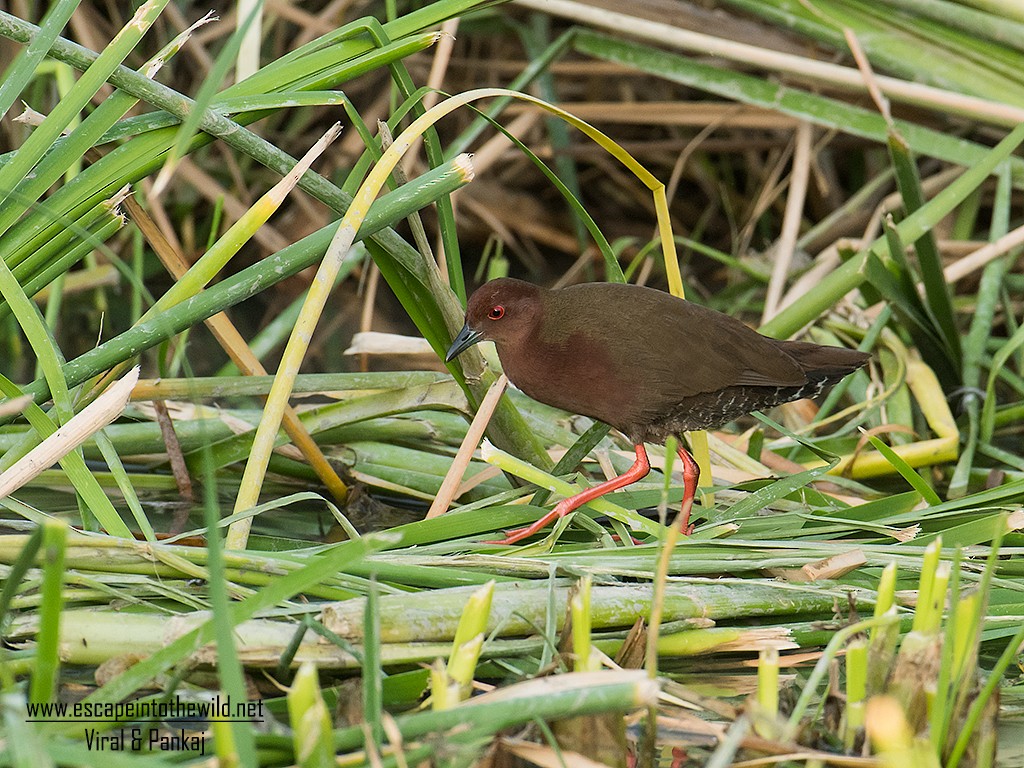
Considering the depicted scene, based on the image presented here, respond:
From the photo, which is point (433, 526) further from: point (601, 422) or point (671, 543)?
point (671, 543)

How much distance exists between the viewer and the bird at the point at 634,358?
2.75 metres

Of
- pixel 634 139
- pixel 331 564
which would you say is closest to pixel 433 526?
pixel 331 564

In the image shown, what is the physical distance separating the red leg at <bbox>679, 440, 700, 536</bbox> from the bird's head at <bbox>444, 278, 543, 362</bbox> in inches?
19.6

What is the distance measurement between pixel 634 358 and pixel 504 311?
0.34 m

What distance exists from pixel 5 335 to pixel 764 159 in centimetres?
333

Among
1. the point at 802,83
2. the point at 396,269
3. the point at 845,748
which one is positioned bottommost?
the point at 845,748

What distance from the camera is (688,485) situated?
2797 mm

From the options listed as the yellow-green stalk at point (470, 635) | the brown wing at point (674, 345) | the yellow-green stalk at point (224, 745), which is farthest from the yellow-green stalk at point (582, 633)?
the brown wing at point (674, 345)

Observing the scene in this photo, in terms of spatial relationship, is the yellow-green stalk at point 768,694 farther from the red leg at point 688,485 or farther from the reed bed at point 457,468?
the red leg at point 688,485

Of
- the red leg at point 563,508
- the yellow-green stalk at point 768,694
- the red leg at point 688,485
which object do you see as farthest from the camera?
the red leg at point 688,485

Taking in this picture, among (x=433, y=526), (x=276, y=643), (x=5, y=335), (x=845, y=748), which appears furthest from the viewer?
(x=5, y=335)

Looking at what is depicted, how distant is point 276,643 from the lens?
1862 mm

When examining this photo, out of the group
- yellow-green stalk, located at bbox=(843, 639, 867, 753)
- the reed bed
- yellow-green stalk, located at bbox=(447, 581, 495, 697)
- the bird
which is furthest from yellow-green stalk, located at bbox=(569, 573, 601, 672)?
the bird

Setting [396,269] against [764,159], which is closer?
[396,269]
